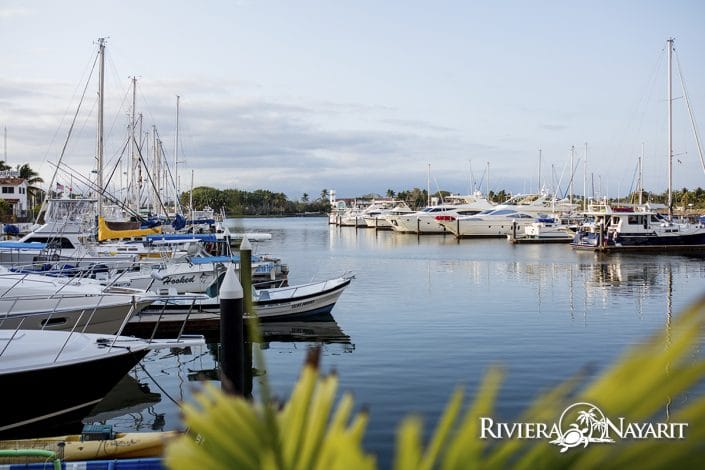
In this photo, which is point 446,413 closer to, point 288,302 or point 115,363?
point 115,363

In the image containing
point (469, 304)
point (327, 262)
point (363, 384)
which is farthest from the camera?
point (327, 262)

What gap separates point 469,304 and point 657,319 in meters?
6.71

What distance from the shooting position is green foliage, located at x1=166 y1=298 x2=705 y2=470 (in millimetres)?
756

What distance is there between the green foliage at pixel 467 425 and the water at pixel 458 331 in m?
0.18

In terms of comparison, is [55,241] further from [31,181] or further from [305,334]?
[31,181]

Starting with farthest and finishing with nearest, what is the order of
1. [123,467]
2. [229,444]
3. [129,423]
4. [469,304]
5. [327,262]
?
[327,262] → [469,304] → [129,423] → [123,467] → [229,444]

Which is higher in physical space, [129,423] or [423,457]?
[423,457]

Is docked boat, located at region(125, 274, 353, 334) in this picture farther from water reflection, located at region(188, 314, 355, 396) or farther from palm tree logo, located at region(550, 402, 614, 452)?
palm tree logo, located at region(550, 402, 614, 452)

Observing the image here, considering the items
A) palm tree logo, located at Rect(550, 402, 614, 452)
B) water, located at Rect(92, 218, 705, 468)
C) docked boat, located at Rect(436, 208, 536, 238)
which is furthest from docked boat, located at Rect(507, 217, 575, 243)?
palm tree logo, located at Rect(550, 402, 614, 452)

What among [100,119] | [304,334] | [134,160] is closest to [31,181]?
[134,160]

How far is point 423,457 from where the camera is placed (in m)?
0.92

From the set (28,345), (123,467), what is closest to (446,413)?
(123,467)

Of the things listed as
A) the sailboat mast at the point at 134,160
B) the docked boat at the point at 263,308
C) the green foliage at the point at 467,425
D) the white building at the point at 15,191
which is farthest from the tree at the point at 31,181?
the green foliage at the point at 467,425

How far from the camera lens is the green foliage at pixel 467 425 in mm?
756
